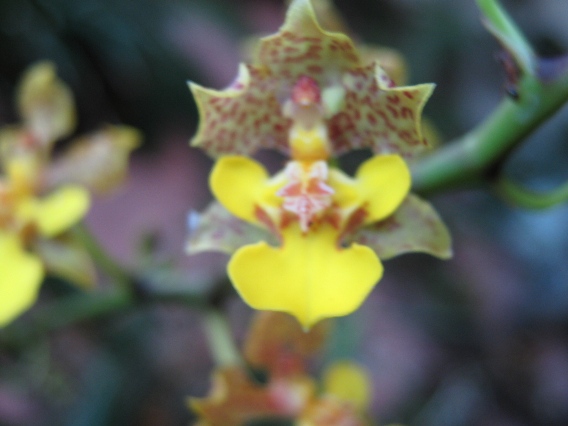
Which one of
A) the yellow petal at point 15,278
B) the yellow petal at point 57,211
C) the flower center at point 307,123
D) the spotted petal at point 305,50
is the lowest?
the yellow petal at point 15,278

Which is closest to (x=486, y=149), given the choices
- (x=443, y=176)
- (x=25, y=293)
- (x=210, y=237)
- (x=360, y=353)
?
(x=443, y=176)

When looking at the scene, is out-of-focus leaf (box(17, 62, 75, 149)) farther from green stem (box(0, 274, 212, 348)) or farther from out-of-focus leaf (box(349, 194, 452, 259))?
out-of-focus leaf (box(349, 194, 452, 259))

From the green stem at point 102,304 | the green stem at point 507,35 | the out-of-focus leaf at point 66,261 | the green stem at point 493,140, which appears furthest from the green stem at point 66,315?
the green stem at point 507,35

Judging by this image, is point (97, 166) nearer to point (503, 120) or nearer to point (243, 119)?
point (243, 119)

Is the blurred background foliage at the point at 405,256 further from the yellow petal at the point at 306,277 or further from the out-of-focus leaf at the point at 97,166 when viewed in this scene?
the yellow petal at the point at 306,277

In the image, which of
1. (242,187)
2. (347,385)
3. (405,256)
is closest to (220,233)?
(242,187)

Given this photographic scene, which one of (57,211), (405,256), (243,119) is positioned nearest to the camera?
(243,119)
